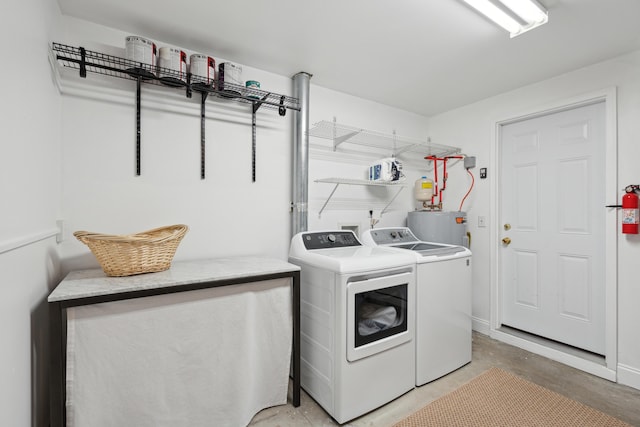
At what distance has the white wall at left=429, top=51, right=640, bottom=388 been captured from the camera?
2.07 meters

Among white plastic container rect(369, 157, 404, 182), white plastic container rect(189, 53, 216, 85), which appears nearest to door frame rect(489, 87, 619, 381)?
white plastic container rect(369, 157, 404, 182)

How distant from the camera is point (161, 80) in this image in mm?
1857

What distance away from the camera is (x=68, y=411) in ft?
3.98

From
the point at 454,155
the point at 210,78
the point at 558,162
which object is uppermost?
the point at 210,78

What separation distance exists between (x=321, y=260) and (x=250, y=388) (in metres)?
0.84

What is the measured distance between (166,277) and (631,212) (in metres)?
3.04

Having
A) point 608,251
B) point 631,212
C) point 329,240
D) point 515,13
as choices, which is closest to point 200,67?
point 329,240

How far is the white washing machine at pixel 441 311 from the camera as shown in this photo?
204 cm

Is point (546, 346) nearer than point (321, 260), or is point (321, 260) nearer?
point (321, 260)

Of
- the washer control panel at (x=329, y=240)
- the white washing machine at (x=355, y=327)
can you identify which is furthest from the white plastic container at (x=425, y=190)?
the white washing machine at (x=355, y=327)

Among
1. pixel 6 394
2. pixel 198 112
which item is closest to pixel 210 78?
pixel 198 112

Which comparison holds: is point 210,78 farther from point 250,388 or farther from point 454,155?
point 454,155

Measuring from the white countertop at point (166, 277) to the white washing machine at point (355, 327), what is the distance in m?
0.26

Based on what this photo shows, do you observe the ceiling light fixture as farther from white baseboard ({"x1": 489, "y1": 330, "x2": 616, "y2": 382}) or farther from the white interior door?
white baseboard ({"x1": 489, "y1": 330, "x2": 616, "y2": 382})
